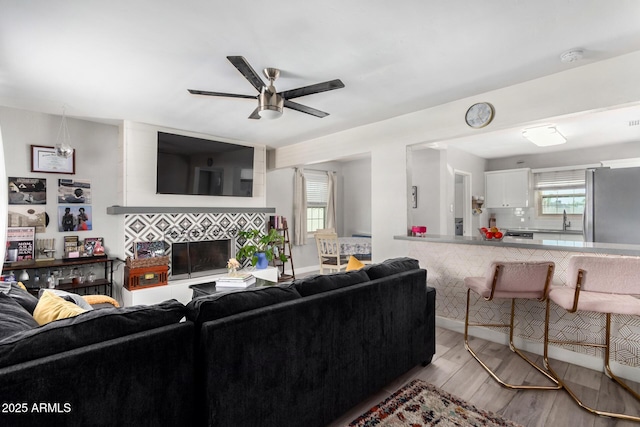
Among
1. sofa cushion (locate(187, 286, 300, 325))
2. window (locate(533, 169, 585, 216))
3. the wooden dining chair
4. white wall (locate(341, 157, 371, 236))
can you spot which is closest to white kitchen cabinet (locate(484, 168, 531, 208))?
window (locate(533, 169, 585, 216))

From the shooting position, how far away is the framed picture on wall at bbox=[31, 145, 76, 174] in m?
3.75

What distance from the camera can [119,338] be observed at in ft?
3.91

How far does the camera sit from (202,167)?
4719mm

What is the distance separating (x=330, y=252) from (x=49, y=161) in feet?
12.7

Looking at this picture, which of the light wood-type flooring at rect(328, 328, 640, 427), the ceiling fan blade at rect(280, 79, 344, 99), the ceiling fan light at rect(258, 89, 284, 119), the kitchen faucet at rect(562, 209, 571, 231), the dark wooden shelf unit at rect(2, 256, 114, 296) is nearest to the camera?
the light wood-type flooring at rect(328, 328, 640, 427)

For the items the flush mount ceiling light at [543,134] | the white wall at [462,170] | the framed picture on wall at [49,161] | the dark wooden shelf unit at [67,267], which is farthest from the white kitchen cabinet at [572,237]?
the framed picture on wall at [49,161]

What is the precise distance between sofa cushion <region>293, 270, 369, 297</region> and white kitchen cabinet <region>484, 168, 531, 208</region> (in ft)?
18.2

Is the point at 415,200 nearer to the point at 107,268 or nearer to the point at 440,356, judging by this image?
the point at 440,356

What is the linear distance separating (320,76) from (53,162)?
11.4ft

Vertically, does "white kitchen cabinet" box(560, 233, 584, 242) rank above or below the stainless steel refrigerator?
below

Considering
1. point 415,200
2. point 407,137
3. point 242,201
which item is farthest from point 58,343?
point 415,200

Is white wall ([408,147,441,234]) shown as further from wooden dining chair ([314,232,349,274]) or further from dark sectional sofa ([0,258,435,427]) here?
dark sectional sofa ([0,258,435,427])

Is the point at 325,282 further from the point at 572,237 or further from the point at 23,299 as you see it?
the point at 572,237

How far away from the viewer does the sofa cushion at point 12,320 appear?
1.25 meters
